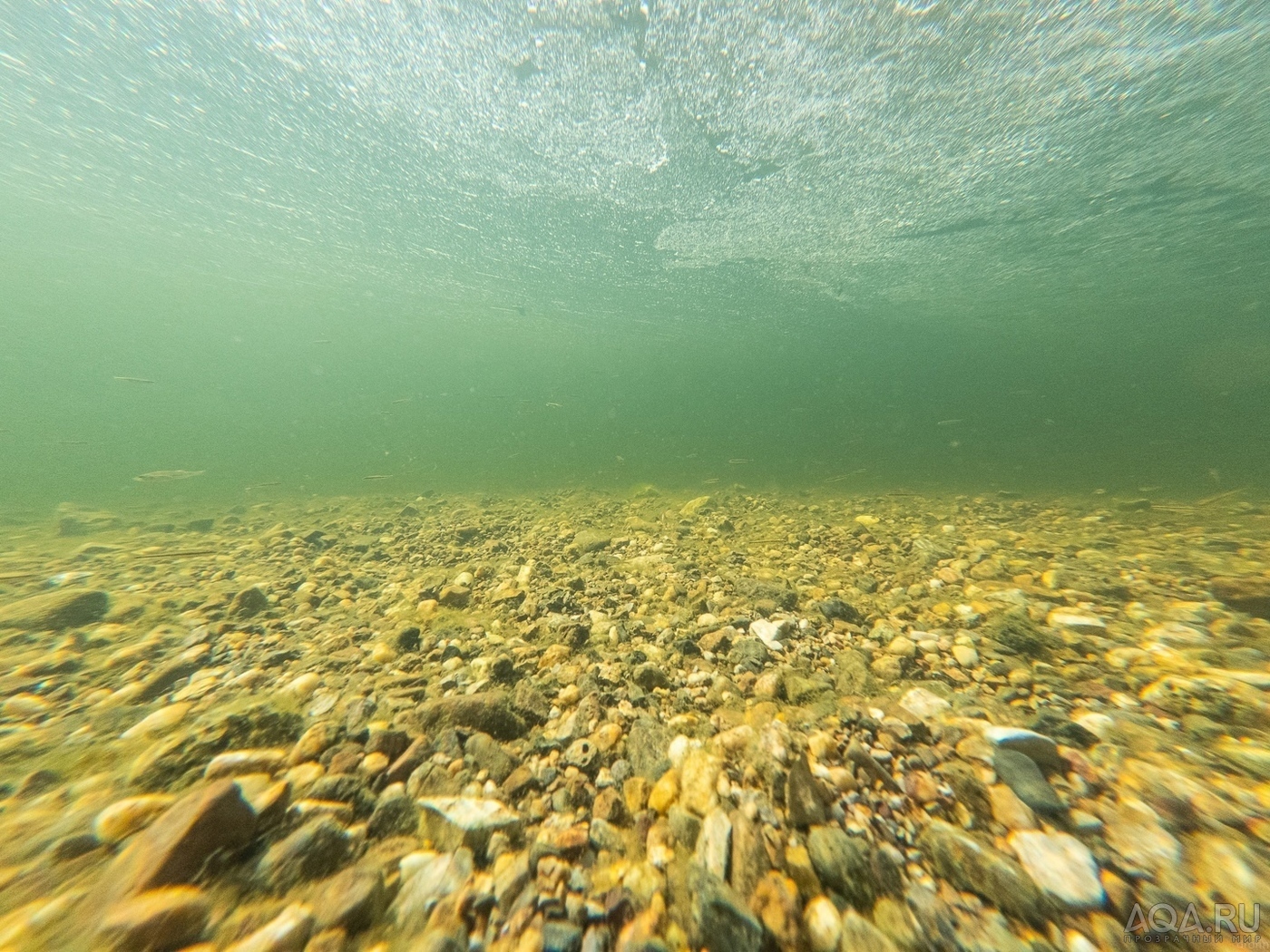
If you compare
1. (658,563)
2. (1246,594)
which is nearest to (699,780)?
(658,563)

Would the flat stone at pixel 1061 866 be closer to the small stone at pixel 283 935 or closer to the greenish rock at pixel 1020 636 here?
the greenish rock at pixel 1020 636

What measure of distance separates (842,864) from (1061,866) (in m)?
0.64

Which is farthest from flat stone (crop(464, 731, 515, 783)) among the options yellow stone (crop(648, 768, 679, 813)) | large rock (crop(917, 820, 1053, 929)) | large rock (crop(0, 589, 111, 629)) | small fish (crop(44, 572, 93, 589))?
small fish (crop(44, 572, 93, 589))

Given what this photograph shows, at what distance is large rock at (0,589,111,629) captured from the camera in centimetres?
331

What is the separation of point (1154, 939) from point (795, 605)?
A: 2.13 m

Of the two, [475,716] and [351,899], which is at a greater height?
[475,716]

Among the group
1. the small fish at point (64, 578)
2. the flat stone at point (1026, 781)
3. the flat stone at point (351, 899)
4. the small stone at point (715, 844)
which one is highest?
the small fish at point (64, 578)

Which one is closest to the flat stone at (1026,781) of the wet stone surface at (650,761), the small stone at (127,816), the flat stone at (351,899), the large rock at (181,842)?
the wet stone surface at (650,761)

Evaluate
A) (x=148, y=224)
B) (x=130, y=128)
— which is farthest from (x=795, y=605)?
(x=148, y=224)

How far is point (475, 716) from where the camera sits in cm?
205

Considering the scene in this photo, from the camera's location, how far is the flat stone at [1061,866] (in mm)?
1209

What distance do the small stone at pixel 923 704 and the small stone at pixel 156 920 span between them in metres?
2.62

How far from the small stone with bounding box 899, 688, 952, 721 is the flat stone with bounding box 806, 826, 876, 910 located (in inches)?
33.6

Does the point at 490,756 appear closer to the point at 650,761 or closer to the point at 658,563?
the point at 650,761
